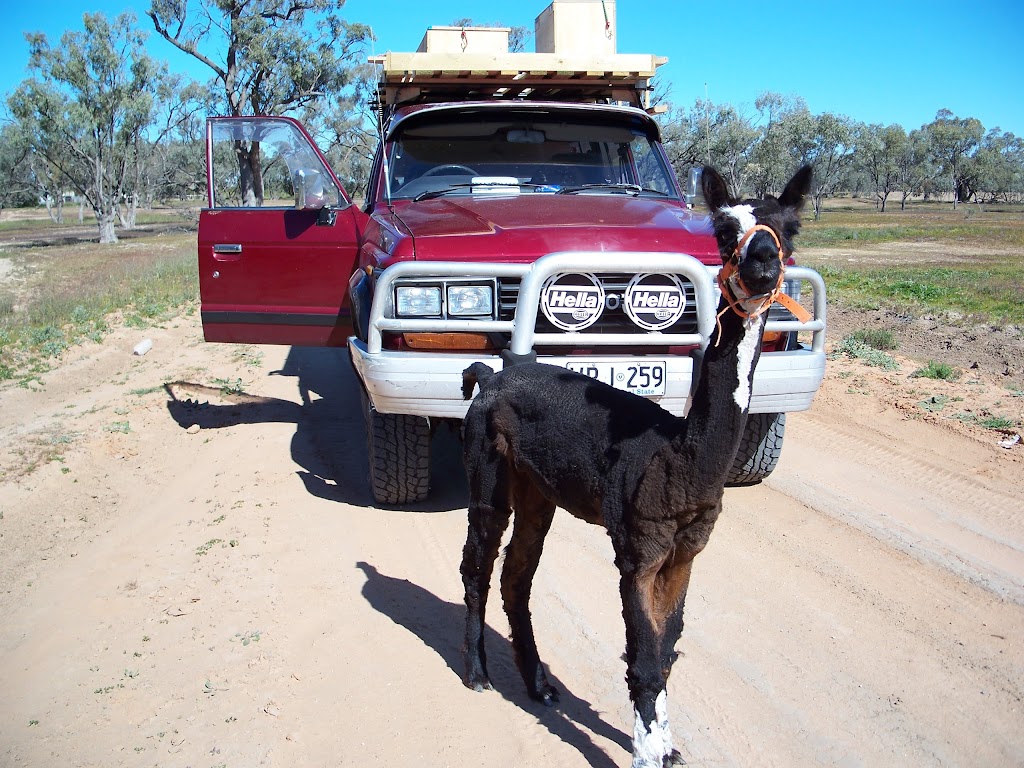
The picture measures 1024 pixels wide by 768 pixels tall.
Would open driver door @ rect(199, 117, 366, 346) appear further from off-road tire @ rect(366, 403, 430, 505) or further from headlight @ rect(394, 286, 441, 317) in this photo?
headlight @ rect(394, 286, 441, 317)

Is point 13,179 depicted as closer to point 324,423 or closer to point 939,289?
point 939,289

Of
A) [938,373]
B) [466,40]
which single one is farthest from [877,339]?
[466,40]

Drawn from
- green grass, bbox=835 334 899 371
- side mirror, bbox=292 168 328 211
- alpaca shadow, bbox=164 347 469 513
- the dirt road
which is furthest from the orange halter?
green grass, bbox=835 334 899 371

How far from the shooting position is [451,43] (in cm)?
750

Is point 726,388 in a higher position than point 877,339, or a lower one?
higher

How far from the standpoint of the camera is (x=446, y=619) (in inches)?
163

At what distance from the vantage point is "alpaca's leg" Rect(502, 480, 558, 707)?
3459mm

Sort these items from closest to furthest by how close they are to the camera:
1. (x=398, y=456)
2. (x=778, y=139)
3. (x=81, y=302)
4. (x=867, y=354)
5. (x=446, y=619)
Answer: (x=446, y=619)
(x=398, y=456)
(x=867, y=354)
(x=81, y=302)
(x=778, y=139)

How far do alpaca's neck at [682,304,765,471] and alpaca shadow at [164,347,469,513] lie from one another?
3.09m

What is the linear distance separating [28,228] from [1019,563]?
60.1 meters

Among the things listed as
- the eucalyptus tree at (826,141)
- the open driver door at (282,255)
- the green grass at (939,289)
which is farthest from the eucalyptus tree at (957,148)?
the open driver door at (282,255)

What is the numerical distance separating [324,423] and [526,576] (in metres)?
4.27

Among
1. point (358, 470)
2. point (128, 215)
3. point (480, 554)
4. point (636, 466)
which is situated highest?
point (128, 215)

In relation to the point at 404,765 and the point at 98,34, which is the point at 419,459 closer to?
the point at 404,765
